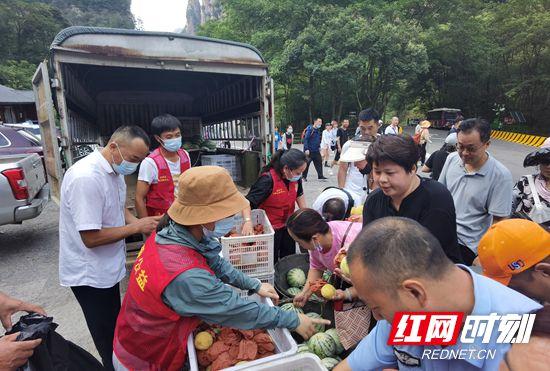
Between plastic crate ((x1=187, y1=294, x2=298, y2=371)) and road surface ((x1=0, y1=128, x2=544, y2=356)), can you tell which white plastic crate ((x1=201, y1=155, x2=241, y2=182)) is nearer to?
road surface ((x1=0, y1=128, x2=544, y2=356))

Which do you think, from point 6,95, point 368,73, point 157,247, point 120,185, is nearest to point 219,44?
point 120,185

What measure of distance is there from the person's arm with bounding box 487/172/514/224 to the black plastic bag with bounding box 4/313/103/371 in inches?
135

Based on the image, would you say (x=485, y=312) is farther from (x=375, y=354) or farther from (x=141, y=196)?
(x=141, y=196)

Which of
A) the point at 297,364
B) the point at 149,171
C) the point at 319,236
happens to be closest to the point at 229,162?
the point at 149,171

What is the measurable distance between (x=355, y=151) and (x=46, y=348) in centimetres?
371

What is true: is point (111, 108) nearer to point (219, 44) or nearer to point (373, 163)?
point (219, 44)

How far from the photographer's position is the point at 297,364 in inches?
59.5

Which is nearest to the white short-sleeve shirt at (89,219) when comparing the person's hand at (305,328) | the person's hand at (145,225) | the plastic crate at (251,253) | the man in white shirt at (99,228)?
the man in white shirt at (99,228)

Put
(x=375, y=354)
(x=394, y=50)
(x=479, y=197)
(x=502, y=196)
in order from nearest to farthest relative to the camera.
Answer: (x=375, y=354), (x=502, y=196), (x=479, y=197), (x=394, y=50)

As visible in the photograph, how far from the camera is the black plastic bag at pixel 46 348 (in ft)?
5.50

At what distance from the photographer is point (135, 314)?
176cm

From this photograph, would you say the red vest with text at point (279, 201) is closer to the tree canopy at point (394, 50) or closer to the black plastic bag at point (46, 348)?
the black plastic bag at point (46, 348)

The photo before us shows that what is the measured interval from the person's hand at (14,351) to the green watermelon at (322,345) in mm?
1528

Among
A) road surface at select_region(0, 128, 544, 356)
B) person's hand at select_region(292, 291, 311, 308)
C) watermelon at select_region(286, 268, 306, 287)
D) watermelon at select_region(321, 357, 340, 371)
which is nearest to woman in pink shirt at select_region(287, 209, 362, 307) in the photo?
person's hand at select_region(292, 291, 311, 308)
